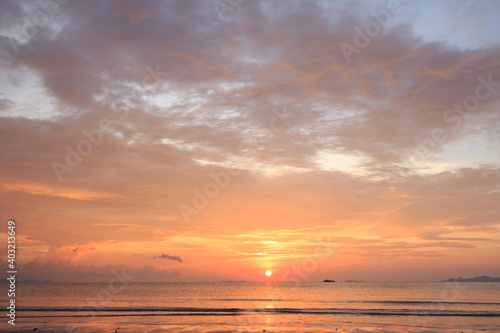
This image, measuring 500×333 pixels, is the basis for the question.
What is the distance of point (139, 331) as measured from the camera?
34656 mm

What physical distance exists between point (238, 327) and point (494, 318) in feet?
113

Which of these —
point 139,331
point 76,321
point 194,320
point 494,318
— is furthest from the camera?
point 494,318

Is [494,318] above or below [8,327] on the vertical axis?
below

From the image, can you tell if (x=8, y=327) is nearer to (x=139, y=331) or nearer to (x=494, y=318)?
(x=139, y=331)

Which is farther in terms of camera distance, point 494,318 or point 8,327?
point 494,318

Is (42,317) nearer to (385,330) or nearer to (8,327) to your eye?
(8,327)

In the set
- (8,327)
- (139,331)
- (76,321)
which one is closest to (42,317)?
(76,321)

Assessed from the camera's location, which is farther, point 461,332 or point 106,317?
point 106,317

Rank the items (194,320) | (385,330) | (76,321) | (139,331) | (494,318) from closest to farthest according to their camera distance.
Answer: (139,331) < (385,330) < (76,321) < (194,320) < (494,318)

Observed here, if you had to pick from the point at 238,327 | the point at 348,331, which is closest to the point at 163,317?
the point at 238,327

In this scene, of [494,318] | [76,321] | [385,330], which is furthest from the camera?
[494,318]

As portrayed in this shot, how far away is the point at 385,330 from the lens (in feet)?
121

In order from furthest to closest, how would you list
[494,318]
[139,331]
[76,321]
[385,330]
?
[494,318]
[76,321]
[385,330]
[139,331]

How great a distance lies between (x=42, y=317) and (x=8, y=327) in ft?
33.5
